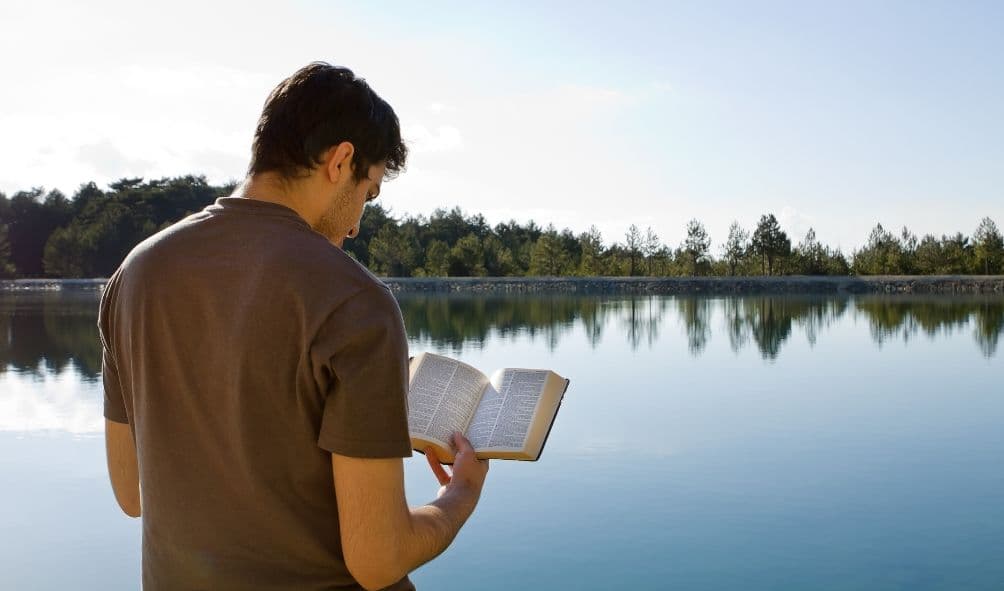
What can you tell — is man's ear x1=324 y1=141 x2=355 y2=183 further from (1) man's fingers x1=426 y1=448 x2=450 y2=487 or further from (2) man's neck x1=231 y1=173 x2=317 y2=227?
(1) man's fingers x1=426 y1=448 x2=450 y2=487

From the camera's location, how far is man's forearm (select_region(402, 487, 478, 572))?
963 mm

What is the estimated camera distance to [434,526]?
39.3 inches

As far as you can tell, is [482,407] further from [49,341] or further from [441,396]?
[49,341]

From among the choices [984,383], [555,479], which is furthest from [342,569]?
[984,383]

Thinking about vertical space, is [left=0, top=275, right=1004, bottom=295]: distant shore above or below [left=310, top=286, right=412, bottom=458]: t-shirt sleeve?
below

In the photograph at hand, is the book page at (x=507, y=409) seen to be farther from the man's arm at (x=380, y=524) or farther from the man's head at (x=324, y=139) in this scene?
the man's head at (x=324, y=139)

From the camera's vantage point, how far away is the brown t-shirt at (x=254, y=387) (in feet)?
2.85

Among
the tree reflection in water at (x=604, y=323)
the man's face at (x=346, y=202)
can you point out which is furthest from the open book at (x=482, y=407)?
the tree reflection in water at (x=604, y=323)

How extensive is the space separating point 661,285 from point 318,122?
4054 centimetres

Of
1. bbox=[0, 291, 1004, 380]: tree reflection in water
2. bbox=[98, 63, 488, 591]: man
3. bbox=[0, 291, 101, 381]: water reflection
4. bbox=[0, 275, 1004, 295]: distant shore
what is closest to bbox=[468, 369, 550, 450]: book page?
bbox=[98, 63, 488, 591]: man

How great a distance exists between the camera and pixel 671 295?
3781 cm

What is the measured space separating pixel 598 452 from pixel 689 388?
152 inches

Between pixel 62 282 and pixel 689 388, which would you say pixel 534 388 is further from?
pixel 62 282

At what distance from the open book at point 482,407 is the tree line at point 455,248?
40984 mm
